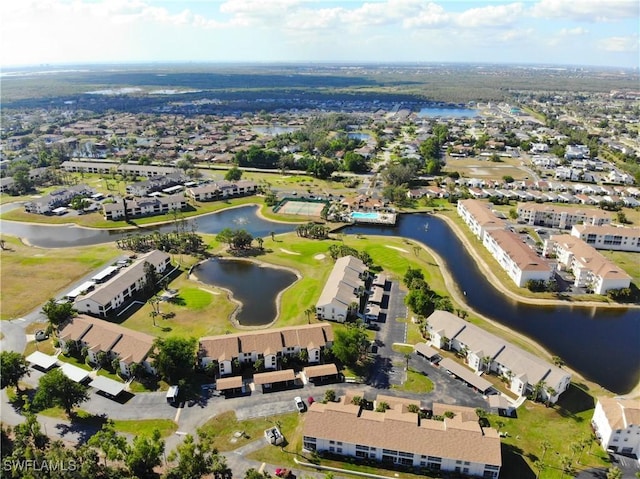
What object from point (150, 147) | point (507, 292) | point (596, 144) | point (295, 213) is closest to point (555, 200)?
point (507, 292)

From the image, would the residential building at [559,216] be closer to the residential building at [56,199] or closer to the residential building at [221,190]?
the residential building at [221,190]

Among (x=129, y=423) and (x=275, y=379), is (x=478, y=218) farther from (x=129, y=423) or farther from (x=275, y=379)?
(x=129, y=423)

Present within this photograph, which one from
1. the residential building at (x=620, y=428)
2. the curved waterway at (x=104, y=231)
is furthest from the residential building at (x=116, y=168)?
the residential building at (x=620, y=428)

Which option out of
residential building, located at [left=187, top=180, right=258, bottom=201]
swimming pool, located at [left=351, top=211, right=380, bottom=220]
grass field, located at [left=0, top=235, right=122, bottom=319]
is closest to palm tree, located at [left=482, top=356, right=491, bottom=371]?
swimming pool, located at [left=351, top=211, right=380, bottom=220]

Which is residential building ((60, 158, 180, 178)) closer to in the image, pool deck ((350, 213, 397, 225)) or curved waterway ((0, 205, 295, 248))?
curved waterway ((0, 205, 295, 248))

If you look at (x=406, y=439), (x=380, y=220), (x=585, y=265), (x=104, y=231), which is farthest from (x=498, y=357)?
(x=104, y=231)

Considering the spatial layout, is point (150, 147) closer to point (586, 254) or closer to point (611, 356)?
point (586, 254)

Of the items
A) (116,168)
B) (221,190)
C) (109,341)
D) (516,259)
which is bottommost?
(109,341)
